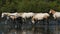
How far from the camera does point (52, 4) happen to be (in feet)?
102

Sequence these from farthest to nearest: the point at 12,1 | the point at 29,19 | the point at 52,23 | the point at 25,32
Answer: the point at 12,1 → the point at 29,19 → the point at 52,23 → the point at 25,32

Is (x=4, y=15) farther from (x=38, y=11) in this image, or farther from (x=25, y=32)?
(x=25, y=32)

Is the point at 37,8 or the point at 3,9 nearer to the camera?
the point at 37,8

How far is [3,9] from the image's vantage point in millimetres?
32781

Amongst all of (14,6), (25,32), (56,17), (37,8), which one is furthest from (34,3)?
(25,32)

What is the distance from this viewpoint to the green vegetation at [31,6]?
99.8ft

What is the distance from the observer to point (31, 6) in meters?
30.6

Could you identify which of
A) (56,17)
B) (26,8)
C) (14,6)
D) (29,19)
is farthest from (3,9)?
(56,17)

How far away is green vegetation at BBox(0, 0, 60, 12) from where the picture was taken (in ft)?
99.8

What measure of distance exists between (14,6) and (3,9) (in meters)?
1.33

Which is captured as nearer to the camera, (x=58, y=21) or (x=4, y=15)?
(x=58, y=21)

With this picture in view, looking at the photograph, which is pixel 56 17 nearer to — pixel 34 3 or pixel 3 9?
pixel 34 3

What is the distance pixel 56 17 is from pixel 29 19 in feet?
9.40

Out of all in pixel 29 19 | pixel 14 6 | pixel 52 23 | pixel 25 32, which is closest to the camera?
pixel 25 32
